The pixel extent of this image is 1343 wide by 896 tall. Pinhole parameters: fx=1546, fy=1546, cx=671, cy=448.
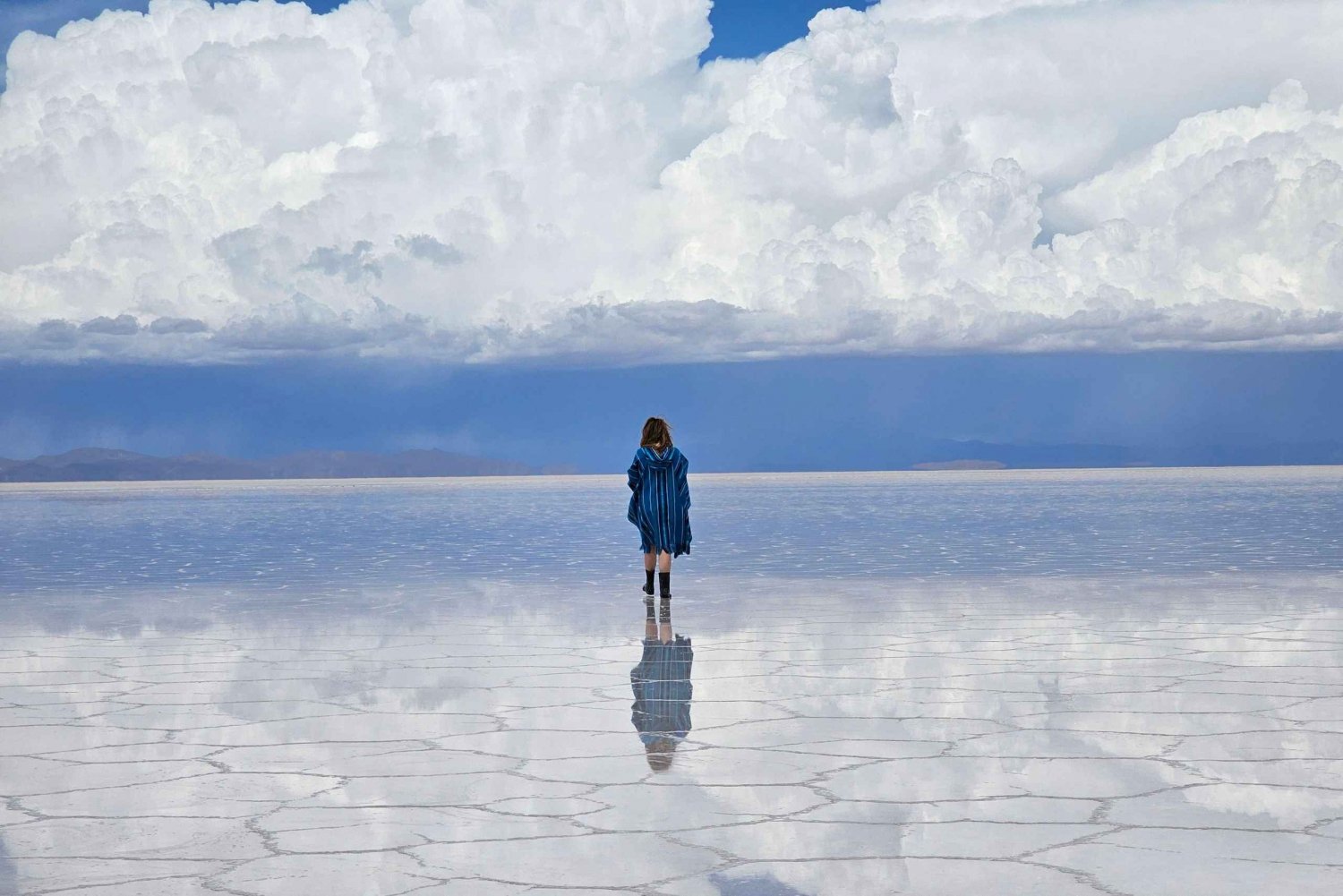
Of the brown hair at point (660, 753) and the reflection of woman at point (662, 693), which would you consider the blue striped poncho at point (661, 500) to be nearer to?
the reflection of woman at point (662, 693)

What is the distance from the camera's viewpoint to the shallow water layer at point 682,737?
3.83 m

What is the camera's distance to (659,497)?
39.7 feet

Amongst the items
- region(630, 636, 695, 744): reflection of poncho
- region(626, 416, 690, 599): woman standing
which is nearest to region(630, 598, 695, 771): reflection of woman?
region(630, 636, 695, 744): reflection of poncho

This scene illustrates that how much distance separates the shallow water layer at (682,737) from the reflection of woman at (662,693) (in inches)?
1.2

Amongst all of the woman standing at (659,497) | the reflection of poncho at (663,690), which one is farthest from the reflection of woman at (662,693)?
the woman standing at (659,497)

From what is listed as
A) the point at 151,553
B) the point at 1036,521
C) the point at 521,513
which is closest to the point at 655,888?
the point at 151,553

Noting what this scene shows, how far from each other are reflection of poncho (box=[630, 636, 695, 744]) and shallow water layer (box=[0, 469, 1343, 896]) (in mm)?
30

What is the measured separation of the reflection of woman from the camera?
218 inches

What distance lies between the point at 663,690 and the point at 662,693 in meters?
0.09

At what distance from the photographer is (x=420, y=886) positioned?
3625 mm

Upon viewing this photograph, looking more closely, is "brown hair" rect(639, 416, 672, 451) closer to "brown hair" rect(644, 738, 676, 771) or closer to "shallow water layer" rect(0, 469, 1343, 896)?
"shallow water layer" rect(0, 469, 1343, 896)

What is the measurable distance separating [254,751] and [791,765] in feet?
6.21

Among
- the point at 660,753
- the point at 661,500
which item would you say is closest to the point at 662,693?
the point at 660,753

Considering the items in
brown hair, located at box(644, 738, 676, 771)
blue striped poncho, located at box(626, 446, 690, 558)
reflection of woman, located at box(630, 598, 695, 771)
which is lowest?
brown hair, located at box(644, 738, 676, 771)
